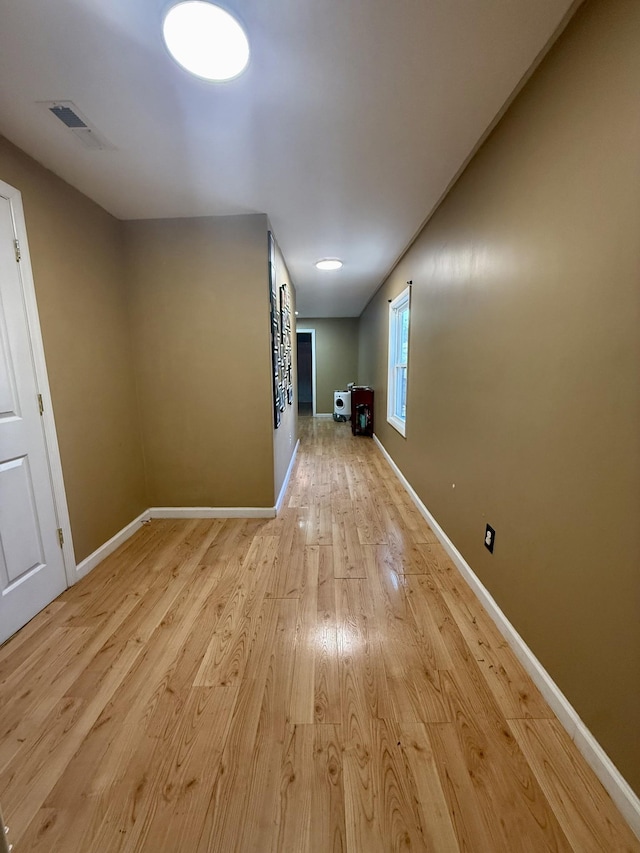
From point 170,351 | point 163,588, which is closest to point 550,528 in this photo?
point 163,588

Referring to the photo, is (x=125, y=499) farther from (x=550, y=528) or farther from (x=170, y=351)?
(x=550, y=528)

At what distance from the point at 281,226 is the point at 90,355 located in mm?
1715

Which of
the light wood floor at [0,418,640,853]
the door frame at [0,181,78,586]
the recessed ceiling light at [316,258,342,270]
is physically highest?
the recessed ceiling light at [316,258,342,270]

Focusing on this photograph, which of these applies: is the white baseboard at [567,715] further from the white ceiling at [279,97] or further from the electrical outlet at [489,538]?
the white ceiling at [279,97]

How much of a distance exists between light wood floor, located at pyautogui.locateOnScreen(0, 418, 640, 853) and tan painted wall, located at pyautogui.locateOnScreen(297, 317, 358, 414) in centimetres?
606

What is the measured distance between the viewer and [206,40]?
43.5 inches

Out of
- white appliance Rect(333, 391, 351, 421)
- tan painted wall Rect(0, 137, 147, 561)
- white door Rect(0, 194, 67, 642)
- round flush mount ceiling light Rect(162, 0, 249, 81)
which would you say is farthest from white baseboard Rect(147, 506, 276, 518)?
white appliance Rect(333, 391, 351, 421)

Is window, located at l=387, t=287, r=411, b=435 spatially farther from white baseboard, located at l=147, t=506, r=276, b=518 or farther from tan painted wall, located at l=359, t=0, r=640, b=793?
tan painted wall, located at l=359, t=0, r=640, b=793

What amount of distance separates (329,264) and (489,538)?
10.4 feet

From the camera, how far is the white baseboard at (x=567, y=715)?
91cm

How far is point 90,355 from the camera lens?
2.10 m

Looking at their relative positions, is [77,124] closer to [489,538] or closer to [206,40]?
[206,40]

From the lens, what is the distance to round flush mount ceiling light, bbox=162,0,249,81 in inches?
40.1

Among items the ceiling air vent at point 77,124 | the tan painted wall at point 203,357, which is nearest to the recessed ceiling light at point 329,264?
the tan painted wall at point 203,357
